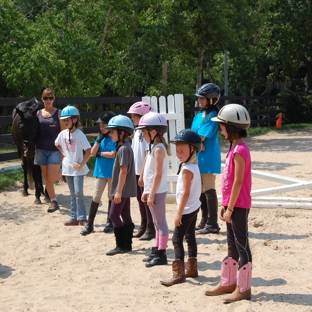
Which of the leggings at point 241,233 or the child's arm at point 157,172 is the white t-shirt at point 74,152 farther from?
the leggings at point 241,233

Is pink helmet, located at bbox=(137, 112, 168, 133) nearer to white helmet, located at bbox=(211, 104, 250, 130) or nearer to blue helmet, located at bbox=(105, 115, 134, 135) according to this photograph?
blue helmet, located at bbox=(105, 115, 134, 135)

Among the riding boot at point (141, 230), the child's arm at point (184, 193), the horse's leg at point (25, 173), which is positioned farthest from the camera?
the horse's leg at point (25, 173)

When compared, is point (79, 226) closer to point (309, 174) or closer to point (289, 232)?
point (289, 232)

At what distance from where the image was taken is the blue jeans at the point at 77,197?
7.20 m

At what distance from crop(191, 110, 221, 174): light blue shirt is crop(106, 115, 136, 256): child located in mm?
926

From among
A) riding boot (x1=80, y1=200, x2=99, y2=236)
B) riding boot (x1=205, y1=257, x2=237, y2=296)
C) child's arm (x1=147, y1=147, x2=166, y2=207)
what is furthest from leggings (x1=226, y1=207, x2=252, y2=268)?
riding boot (x1=80, y1=200, x2=99, y2=236)

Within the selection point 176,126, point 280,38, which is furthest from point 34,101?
point 280,38

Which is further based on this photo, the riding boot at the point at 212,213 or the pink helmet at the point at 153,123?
the riding boot at the point at 212,213

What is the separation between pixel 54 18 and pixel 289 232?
10695 mm

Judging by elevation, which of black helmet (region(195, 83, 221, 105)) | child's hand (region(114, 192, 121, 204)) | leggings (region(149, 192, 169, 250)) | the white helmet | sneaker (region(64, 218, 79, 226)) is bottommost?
sneaker (region(64, 218, 79, 226))

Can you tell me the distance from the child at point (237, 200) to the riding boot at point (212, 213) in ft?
A: 6.31

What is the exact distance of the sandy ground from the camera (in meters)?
4.52

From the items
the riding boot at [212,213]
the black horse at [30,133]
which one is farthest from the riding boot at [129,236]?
the black horse at [30,133]

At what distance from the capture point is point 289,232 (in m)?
6.62
